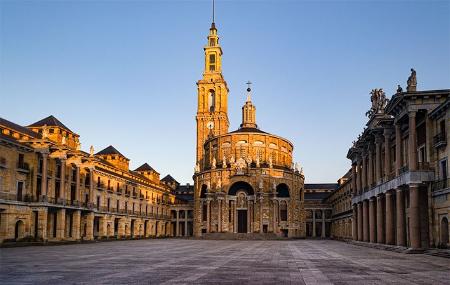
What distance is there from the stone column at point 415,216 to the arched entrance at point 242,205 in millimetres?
52985

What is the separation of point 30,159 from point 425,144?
38.3 metres

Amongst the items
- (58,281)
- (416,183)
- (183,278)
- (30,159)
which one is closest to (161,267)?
(183,278)

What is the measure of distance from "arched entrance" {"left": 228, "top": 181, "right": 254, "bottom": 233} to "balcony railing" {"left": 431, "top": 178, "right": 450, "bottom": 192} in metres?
53.8

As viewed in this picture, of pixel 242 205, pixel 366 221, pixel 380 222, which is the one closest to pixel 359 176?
pixel 366 221

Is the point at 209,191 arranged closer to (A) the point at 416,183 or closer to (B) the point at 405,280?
(A) the point at 416,183

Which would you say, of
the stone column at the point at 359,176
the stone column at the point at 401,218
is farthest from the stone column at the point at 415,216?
the stone column at the point at 359,176

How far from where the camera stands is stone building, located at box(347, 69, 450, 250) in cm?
3384

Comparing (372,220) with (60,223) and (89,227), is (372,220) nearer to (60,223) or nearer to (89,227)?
(60,223)

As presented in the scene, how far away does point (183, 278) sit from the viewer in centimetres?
1753

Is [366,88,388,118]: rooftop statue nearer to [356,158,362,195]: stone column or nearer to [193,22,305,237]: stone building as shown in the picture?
[356,158,362,195]: stone column

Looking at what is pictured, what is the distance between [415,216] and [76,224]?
134 ft

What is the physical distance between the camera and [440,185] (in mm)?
33688

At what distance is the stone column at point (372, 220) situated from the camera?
47844mm

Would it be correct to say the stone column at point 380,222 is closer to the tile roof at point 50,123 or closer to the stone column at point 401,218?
the stone column at point 401,218
